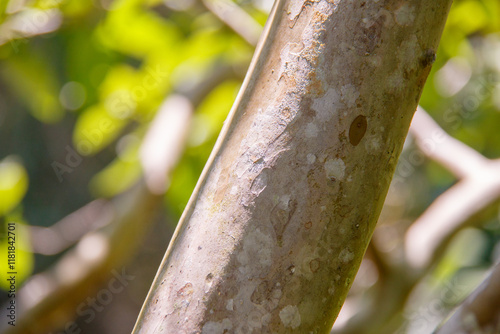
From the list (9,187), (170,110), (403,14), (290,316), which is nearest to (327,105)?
(403,14)

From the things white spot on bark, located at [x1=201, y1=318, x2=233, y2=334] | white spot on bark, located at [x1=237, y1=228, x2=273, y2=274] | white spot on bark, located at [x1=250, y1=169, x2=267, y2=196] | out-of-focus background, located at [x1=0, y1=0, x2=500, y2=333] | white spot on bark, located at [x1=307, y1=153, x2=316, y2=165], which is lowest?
out-of-focus background, located at [x1=0, y1=0, x2=500, y2=333]

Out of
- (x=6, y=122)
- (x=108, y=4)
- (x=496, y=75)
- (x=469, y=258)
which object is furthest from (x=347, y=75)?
(x=6, y=122)

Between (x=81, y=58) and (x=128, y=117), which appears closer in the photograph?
(x=81, y=58)

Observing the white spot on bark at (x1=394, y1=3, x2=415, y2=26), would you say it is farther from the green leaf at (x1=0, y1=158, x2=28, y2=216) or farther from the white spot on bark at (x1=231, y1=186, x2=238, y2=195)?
the green leaf at (x1=0, y1=158, x2=28, y2=216)

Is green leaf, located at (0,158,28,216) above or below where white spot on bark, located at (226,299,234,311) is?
below

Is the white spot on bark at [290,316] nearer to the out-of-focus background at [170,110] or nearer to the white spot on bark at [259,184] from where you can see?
the white spot on bark at [259,184]

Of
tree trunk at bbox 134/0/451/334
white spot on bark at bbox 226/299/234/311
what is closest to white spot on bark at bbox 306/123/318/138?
tree trunk at bbox 134/0/451/334

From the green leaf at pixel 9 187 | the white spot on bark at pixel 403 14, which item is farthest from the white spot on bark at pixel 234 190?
the green leaf at pixel 9 187

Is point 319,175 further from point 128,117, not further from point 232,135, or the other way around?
point 128,117
